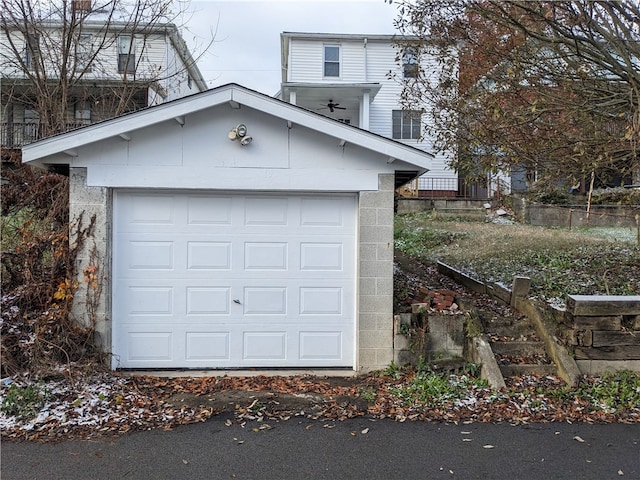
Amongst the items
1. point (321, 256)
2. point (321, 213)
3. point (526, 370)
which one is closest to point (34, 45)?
point (321, 213)

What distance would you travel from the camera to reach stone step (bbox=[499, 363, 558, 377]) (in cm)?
589

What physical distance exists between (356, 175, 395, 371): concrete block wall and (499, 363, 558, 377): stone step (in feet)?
4.50

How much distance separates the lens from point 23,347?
557 cm

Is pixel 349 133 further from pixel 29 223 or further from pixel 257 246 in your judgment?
pixel 29 223

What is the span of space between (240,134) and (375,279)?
2.45m

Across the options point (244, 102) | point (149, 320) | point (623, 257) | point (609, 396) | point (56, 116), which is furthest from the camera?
point (623, 257)

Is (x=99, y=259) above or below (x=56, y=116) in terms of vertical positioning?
below

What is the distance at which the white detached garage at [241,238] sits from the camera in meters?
5.99

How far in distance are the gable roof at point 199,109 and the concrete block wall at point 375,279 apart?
1.69ft

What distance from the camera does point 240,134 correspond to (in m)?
5.98

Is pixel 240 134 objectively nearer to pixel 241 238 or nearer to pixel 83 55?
Answer: pixel 241 238

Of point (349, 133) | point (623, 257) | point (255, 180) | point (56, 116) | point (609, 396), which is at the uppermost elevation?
point (56, 116)

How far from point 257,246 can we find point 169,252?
110 cm

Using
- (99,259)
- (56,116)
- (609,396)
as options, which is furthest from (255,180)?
(56,116)
